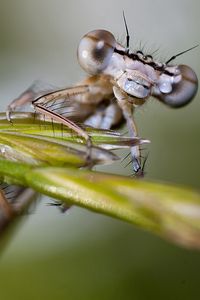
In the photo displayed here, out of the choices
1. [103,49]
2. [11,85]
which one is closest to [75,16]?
[11,85]

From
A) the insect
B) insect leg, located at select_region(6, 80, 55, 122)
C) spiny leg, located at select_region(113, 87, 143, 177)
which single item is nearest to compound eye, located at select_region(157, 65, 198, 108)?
the insect

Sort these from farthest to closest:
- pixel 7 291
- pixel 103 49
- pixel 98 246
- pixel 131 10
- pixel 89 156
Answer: pixel 131 10
pixel 98 246
pixel 7 291
pixel 103 49
pixel 89 156

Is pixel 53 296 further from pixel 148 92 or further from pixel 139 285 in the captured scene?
pixel 148 92

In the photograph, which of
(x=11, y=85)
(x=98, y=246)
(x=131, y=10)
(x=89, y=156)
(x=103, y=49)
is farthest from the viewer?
(x=131, y=10)

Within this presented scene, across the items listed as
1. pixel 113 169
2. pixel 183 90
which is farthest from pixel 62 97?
pixel 113 169

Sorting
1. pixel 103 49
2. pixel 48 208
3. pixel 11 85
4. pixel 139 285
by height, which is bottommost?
pixel 139 285

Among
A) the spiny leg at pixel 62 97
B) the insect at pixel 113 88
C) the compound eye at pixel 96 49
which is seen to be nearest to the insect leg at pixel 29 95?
the insect at pixel 113 88

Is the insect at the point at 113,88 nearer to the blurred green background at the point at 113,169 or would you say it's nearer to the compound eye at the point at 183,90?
the compound eye at the point at 183,90
